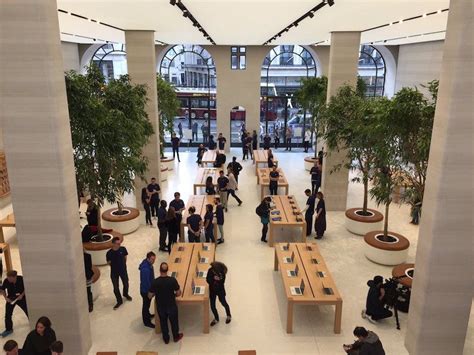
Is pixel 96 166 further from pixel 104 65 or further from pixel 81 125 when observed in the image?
pixel 104 65

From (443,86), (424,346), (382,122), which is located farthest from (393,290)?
(443,86)

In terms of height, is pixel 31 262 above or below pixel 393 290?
above

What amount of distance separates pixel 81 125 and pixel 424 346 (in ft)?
21.9

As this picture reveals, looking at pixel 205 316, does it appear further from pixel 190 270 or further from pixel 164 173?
pixel 164 173

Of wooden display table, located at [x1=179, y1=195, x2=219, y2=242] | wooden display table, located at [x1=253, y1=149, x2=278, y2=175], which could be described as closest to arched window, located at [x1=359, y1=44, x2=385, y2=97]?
wooden display table, located at [x1=253, y1=149, x2=278, y2=175]

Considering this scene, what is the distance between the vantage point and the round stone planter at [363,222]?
10.8m

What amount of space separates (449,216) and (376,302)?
86.6 inches

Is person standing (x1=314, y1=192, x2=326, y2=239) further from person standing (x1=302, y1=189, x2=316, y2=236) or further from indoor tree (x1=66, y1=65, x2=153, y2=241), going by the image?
indoor tree (x1=66, y1=65, x2=153, y2=241)

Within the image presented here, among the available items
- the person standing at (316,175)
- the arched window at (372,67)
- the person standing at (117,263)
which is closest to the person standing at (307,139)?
the arched window at (372,67)

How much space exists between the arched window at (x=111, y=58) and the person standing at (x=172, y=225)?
51.2 ft

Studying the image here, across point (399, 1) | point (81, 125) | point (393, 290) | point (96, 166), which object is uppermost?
point (399, 1)

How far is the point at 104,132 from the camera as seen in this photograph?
316 inches

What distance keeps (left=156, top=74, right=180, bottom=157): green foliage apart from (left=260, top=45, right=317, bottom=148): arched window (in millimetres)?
7762

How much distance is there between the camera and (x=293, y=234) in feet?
36.2
